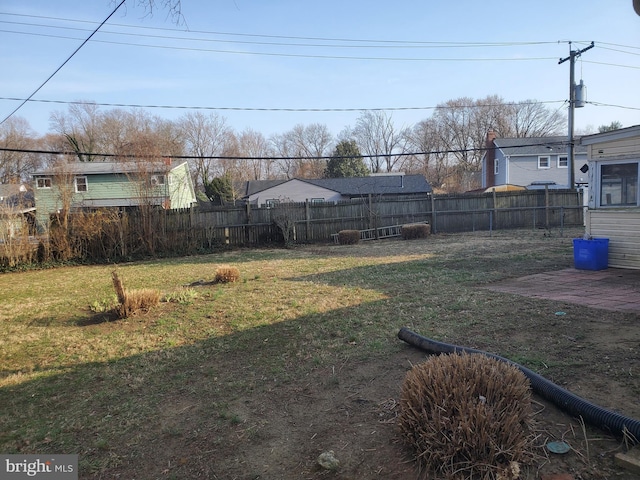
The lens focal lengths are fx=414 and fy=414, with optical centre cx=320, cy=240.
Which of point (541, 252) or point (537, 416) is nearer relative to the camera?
point (537, 416)

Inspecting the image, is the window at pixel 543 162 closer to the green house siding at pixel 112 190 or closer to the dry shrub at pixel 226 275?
the green house siding at pixel 112 190

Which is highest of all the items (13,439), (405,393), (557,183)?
(557,183)

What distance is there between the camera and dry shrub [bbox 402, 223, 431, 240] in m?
16.9

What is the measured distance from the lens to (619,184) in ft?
25.4

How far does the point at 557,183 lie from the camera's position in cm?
3194

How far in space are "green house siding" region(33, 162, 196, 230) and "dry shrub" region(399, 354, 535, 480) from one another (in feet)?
45.6

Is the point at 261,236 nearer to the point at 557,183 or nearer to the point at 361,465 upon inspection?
the point at 361,465

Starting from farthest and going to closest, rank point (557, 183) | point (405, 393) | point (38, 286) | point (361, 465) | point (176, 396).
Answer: point (557, 183) < point (38, 286) < point (176, 396) < point (405, 393) < point (361, 465)

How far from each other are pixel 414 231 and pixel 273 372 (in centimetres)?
1397

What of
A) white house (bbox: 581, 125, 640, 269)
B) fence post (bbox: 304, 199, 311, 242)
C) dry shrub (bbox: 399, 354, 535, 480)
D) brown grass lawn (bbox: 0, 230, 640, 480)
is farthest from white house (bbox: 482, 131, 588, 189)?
dry shrub (bbox: 399, 354, 535, 480)

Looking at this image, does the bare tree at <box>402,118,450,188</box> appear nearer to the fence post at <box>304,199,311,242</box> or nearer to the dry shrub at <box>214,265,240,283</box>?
the fence post at <box>304,199,311,242</box>

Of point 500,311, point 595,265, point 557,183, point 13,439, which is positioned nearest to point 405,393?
point 13,439

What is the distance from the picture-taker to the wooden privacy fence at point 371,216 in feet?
50.6

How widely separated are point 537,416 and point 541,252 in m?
9.23
